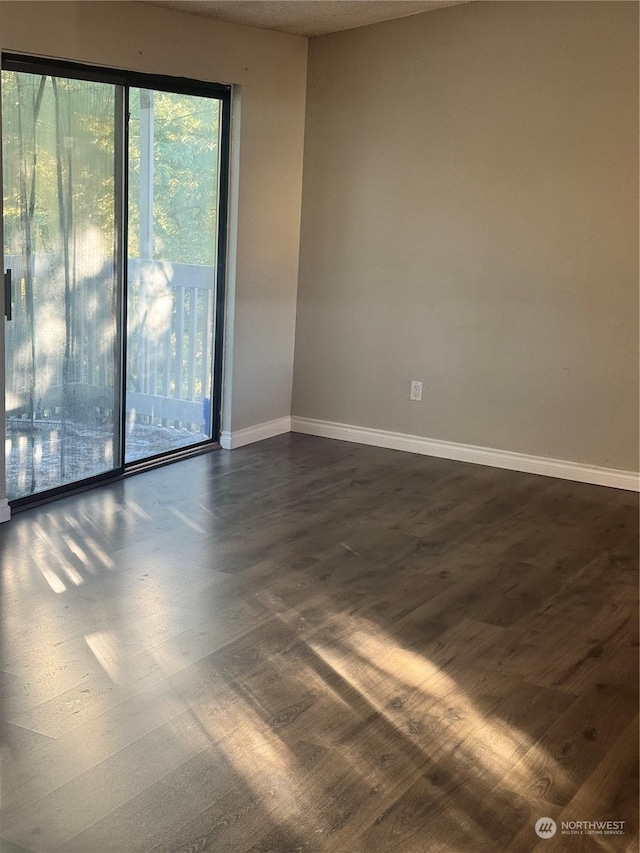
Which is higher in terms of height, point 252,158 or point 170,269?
point 252,158

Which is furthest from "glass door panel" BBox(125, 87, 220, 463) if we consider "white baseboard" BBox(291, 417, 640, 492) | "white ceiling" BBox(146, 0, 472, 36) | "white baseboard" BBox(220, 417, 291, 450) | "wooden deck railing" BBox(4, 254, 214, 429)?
"white baseboard" BBox(291, 417, 640, 492)

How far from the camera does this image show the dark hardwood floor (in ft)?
7.36

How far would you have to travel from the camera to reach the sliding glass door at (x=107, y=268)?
419cm

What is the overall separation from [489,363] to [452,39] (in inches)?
69.3

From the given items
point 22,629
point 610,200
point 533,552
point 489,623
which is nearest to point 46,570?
point 22,629

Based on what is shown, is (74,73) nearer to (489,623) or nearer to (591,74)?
(591,74)

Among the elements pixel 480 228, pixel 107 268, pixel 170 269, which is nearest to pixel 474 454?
pixel 480 228

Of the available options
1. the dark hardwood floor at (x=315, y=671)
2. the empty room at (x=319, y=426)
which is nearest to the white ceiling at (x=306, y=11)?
the empty room at (x=319, y=426)

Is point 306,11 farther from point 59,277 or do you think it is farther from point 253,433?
point 253,433

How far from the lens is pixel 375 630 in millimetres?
3246

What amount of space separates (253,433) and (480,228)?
1780 mm

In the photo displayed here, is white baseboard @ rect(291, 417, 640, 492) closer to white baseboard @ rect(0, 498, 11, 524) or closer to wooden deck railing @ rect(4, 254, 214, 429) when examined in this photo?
wooden deck railing @ rect(4, 254, 214, 429)

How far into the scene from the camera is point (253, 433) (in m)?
5.76

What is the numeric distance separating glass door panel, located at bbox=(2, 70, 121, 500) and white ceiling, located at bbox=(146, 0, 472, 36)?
67 cm
